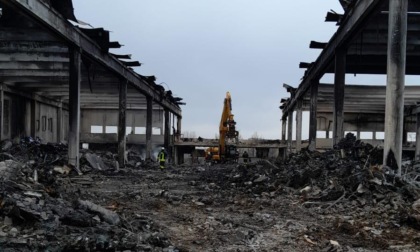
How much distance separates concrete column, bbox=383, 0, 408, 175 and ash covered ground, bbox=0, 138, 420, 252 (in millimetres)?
441

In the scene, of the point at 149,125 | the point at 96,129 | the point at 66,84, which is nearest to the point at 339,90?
the point at 149,125

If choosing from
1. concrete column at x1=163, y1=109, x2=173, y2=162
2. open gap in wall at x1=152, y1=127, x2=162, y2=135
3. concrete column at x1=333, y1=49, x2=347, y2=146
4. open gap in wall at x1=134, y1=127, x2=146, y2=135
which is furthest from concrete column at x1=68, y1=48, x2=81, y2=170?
open gap in wall at x1=152, y1=127, x2=162, y2=135

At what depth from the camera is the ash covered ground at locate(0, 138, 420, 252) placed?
538 centimetres

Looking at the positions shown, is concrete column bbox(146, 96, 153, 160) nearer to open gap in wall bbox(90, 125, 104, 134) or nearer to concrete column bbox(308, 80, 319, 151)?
concrete column bbox(308, 80, 319, 151)

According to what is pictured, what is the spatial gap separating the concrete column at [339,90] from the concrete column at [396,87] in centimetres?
564

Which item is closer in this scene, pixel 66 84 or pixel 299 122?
pixel 66 84

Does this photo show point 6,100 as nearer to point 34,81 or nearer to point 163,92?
point 34,81

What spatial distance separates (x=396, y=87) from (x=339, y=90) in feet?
20.2

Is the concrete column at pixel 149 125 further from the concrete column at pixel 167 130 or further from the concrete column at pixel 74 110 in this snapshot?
the concrete column at pixel 74 110

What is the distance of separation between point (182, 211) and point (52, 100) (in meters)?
26.5

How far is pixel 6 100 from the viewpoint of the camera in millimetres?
24344

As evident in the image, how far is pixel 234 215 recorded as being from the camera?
7.75 metres

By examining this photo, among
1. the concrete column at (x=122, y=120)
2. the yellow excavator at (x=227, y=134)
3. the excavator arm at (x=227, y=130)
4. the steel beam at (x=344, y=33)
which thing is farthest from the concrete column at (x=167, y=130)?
the steel beam at (x=344, y=33)

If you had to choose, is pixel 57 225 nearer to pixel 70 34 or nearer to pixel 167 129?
pixel 70 34
